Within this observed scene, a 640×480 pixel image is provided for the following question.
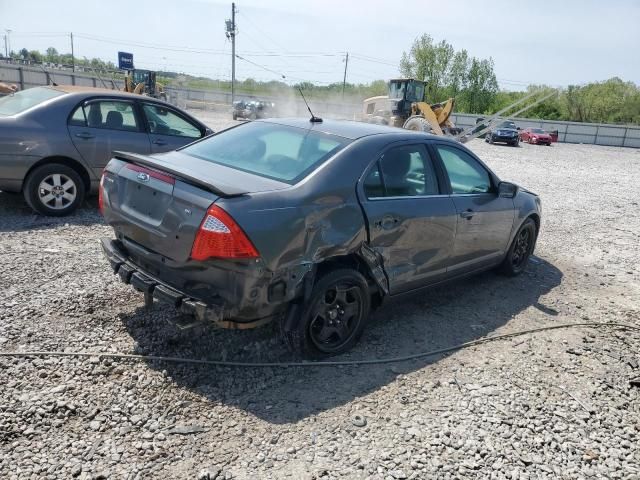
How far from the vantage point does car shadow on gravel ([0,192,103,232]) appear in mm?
6215

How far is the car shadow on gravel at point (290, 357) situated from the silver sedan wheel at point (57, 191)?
3134 millimetres

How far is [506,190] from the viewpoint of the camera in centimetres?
528

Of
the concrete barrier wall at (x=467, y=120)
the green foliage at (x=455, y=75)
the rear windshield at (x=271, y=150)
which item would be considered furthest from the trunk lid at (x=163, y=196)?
the green foliage at (x=455, y=75)

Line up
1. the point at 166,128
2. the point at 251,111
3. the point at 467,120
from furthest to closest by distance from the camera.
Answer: the point at 467,120, the point at 251,111, the point at 166,128

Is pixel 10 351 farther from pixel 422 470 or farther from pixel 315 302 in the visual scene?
pixel 422 470

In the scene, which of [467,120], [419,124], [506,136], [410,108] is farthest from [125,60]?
[467,120]

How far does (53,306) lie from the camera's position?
4164mm

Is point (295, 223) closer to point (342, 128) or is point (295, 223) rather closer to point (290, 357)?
point (290, 357)

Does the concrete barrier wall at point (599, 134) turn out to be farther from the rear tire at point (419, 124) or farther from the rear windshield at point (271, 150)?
the rear windshield at point (271, 150)

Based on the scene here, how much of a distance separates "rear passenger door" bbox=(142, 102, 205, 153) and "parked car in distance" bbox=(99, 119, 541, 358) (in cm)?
314

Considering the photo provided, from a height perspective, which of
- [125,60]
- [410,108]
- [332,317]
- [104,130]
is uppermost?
[125,60]

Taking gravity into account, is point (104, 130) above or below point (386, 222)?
above

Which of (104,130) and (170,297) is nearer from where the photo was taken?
(170,297)

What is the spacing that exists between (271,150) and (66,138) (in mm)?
3691
